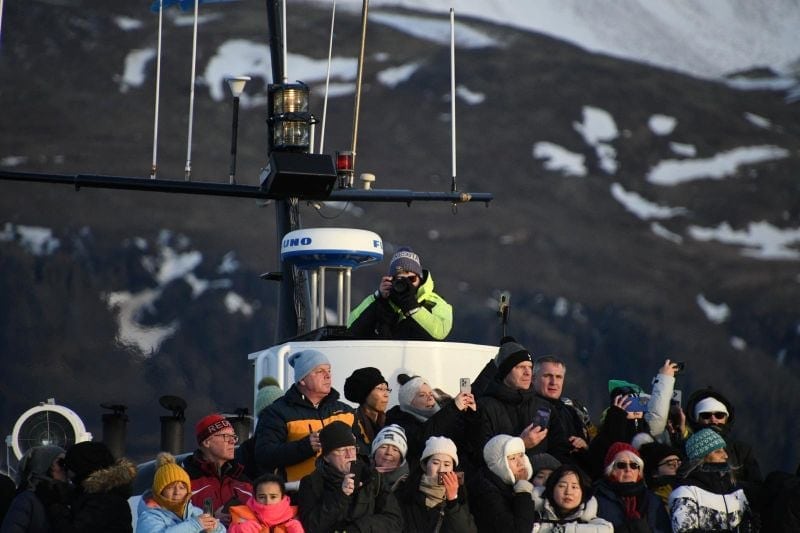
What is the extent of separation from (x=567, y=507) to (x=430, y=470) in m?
0.71

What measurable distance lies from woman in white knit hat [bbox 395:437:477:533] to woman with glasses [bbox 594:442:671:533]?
811mm

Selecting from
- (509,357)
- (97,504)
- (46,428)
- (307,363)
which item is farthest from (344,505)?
(46,428)

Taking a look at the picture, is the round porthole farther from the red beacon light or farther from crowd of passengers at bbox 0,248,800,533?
the red beacon light

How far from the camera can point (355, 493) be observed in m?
7.10

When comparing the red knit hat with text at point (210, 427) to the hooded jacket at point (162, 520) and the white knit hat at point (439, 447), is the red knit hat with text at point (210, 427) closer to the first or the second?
the hooded jacket at point (162, 520)

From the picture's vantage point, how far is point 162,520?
6.88 m

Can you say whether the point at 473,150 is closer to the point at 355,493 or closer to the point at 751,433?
the point at 751,433

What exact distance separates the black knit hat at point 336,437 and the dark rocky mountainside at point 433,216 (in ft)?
103

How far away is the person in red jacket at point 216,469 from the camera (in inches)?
291

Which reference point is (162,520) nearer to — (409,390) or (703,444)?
(409,390)

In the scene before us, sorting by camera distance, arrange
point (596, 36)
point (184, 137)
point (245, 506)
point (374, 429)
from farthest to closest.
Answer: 1. point (596, 36)
2. point (184, 137)
3. point (374, 429)
4. point (245, 506)

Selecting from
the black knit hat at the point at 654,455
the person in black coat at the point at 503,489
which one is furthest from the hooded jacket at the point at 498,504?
the black knit hat at the point at 654,455

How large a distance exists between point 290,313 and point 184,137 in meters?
32.0

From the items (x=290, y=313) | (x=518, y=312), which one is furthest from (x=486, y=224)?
(x=290, y=313)
